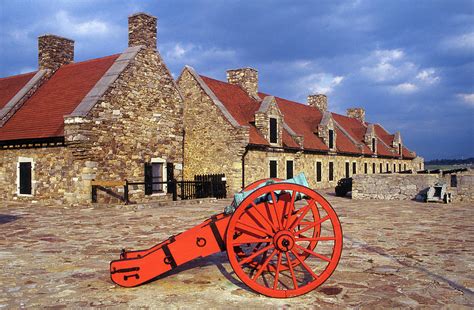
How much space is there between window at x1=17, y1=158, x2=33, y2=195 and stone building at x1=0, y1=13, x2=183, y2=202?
0.12 feet

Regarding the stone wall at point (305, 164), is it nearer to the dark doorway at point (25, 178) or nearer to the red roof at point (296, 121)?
the red roof at point (296, 121)

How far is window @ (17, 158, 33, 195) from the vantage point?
1648 centimetres

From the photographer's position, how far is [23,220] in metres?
11.7

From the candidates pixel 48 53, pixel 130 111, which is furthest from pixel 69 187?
pixel 48 53

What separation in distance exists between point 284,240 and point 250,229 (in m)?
0.38

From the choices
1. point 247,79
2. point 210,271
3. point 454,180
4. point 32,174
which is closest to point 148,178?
point 32,174

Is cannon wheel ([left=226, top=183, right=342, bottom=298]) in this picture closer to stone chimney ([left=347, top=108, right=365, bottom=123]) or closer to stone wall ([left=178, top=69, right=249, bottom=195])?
stone wall ([left=178, top=69, right=249, bottom=195])

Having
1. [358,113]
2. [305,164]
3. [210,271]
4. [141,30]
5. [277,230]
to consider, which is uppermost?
[141,30]

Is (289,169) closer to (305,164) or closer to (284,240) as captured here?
(305,164)

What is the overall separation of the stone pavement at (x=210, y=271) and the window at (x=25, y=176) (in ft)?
19.6

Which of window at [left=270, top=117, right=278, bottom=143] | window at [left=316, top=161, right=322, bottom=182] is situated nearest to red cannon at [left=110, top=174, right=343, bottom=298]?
window at [left=270, top=117, right=278, bottom=143]

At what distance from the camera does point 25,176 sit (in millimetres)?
16641

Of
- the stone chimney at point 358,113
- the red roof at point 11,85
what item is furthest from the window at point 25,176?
the stone chimney at point 358,113

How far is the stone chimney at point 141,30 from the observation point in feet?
58.4
